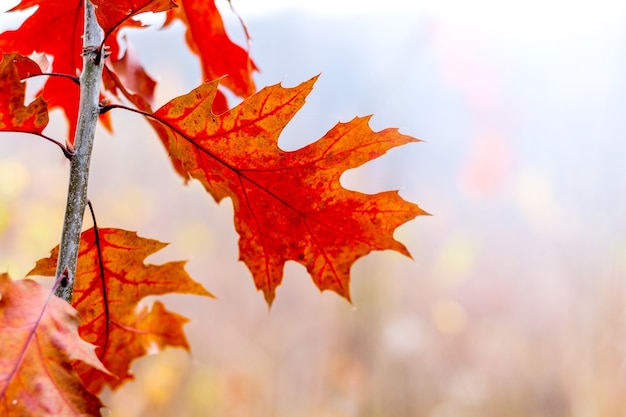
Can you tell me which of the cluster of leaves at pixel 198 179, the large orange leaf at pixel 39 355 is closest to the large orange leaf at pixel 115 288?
the cluster of leaves at pixel 198 179

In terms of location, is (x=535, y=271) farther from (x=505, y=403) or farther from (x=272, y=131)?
(x=272, y=131)

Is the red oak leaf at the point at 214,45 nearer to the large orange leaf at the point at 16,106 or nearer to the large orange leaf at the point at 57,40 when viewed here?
the large orange leaf at the point at 57,40

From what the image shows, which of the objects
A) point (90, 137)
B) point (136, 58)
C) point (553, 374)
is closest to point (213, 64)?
point (136, 58)

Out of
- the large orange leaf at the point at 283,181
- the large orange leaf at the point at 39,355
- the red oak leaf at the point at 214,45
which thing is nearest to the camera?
the large orange leaf at the point at 39,355

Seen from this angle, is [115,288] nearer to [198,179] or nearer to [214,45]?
[198,179]

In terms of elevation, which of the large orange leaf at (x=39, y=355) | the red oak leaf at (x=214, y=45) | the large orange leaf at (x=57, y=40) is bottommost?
the large orange leaf at (x=39, y=355)

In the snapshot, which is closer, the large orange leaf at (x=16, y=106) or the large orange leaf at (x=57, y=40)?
the large orange leaf at (x=16, y=106)

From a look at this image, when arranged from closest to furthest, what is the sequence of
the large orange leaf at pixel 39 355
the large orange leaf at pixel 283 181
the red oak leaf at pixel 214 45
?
the large orange leaf at pixel 39 355, the large orange leaf at pixel 283 181, the red oak leaf at pixel 214 45
